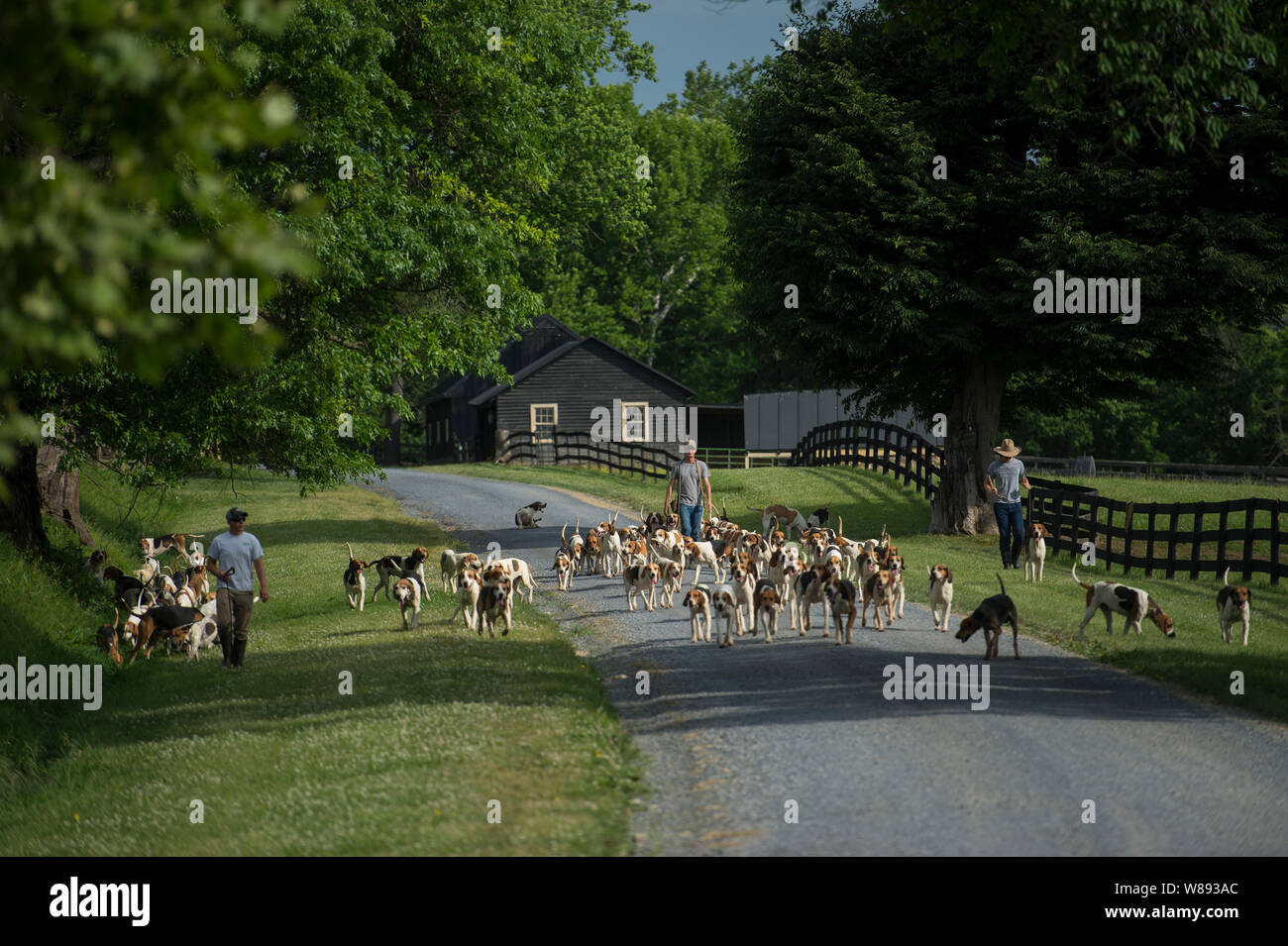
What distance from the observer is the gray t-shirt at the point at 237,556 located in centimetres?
1472

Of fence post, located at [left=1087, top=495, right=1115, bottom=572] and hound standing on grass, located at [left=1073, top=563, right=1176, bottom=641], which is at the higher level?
fence post, located at [left=1087, top=495, right=1115, bottom=572]

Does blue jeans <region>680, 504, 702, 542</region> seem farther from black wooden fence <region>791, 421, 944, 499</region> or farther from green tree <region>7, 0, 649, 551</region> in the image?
black wooden fence <region>791, 421, 944, 499</region>

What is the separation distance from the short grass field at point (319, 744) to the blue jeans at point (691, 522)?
404 centimetres

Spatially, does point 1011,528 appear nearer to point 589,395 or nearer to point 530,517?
point 530,517

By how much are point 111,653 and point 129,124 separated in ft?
47.2

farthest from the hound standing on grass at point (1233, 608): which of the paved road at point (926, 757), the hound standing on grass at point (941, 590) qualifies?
the hound standing on grass at point (941, 590)

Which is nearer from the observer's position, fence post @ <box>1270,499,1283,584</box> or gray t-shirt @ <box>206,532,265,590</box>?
gray t-shirt @ <box>206,532,265,590</box>

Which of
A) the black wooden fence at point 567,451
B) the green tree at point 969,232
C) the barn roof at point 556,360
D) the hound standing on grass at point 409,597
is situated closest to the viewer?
the hound standing on grass at point 409,597

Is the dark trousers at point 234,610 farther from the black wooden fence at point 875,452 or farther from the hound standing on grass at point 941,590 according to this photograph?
the black wooden fence at point 875,452

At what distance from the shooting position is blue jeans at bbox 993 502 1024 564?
21.5 meters

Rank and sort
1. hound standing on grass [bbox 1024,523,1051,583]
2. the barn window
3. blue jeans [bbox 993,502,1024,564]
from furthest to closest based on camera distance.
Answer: the barn window < blue jeans [bbox 993,502,1024,564] < hound standing on grass [bbox 1024,523,1051,583]

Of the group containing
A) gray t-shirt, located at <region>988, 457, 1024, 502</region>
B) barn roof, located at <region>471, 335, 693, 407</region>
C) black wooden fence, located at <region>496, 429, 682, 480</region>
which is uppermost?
barn roof, located at <region>471, 335, 693, 407</region>

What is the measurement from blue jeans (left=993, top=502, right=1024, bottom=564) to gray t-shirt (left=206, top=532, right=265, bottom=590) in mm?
12959

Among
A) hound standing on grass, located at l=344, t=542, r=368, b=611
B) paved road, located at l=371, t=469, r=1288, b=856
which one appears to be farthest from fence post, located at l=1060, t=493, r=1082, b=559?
hound standing on grass, located at l=344, t=542, r=368, b=611
